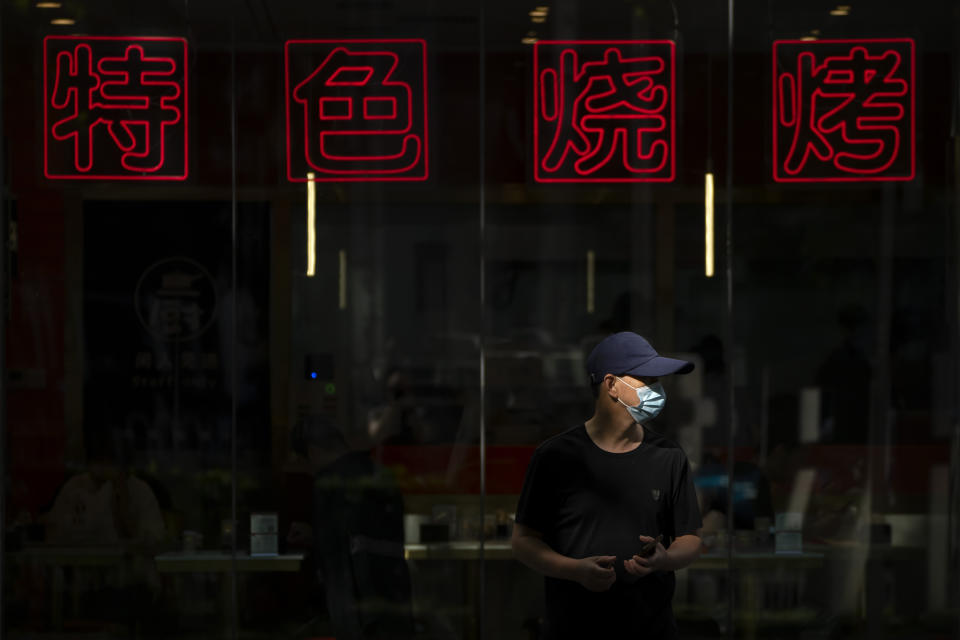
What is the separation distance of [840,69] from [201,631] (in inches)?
221

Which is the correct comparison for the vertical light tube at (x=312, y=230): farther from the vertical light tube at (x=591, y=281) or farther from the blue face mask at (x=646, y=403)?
the blue face mask at (x=646, y=403)

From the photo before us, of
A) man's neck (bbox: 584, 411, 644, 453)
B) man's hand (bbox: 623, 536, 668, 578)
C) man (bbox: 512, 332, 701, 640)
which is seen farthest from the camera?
man's neck (bbox: 584, 411, 644, 453)

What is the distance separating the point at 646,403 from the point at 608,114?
138 inches

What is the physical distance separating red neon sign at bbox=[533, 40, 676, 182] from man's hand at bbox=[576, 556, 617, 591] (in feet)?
12.9

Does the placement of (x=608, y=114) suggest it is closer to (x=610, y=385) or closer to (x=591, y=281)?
(x=591, y=281)

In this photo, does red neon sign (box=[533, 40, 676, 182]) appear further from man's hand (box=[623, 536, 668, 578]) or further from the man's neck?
man's hand (box=[623, 536, 668, 578])

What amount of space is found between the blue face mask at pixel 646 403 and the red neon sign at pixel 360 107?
11.3 ft

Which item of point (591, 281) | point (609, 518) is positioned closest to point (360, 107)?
point (591, 281)

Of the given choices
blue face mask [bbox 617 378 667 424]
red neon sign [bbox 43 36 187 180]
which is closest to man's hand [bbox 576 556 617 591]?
blue face mask [bbox 617 378 667 424]

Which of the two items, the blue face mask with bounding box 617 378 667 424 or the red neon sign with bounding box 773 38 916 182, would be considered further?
the red neon sign with bounding box 773 38 916 182

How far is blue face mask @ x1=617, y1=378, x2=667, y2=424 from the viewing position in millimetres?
5191

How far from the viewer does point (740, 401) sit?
8.35m

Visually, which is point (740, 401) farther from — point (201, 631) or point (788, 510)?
point (201, 631)


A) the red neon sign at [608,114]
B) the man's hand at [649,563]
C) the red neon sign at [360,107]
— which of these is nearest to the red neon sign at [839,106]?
the red neon sign at [608,114]
